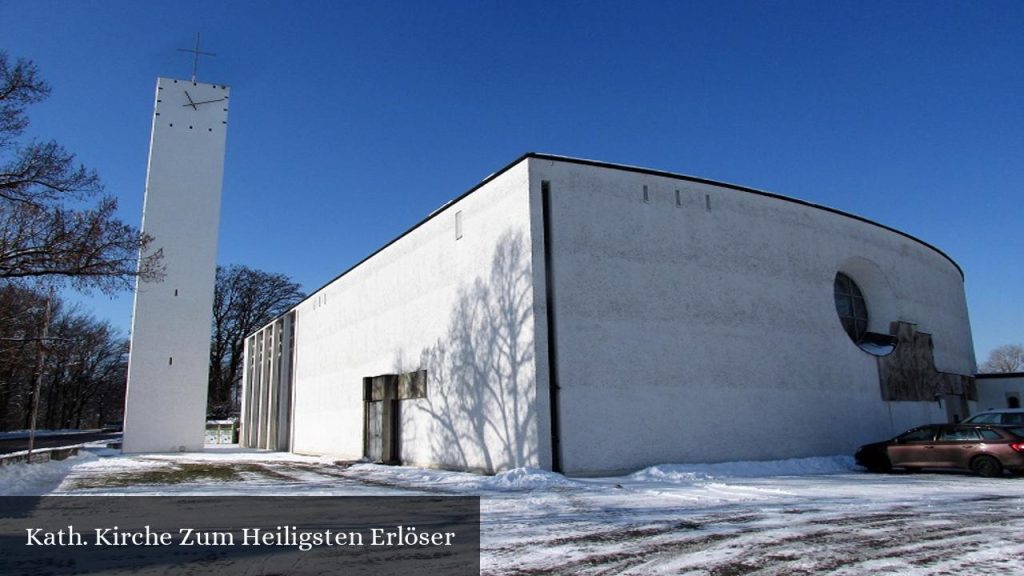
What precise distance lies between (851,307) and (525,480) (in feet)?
48.4

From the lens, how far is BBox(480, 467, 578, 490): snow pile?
44.8 feet

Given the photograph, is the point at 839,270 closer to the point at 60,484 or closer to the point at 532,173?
the point at 532,173

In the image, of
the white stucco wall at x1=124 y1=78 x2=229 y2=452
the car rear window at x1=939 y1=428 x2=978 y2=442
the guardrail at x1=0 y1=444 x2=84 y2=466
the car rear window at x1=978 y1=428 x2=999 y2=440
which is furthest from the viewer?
the white stucco wall at x1=124 y1=78 x2=229 y2=452

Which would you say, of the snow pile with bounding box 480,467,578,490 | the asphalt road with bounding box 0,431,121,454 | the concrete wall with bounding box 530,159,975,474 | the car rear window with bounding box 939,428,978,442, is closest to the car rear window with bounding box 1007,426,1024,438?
the car rear window with bounding box 939,428,978,442

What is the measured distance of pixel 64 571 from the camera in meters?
6.05

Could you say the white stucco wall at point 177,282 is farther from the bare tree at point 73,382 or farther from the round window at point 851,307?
the round window at point 851,307

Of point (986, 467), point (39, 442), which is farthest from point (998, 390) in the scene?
point (39, 442)

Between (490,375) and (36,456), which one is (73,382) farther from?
(490,375)

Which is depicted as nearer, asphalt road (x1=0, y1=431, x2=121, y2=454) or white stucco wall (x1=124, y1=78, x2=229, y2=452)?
white stucco wall (x1=124, y1=78, x2=229, y2=452)

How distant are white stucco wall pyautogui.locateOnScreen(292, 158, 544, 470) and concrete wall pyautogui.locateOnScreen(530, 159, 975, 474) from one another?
965 mm

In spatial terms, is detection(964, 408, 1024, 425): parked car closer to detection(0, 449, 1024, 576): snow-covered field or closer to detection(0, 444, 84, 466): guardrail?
detection(0, 449, 1024, 576): snow-covered field

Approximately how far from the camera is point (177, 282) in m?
34.0

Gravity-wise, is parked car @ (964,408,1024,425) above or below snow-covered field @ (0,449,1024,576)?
above

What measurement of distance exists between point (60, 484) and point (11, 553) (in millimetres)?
10555
